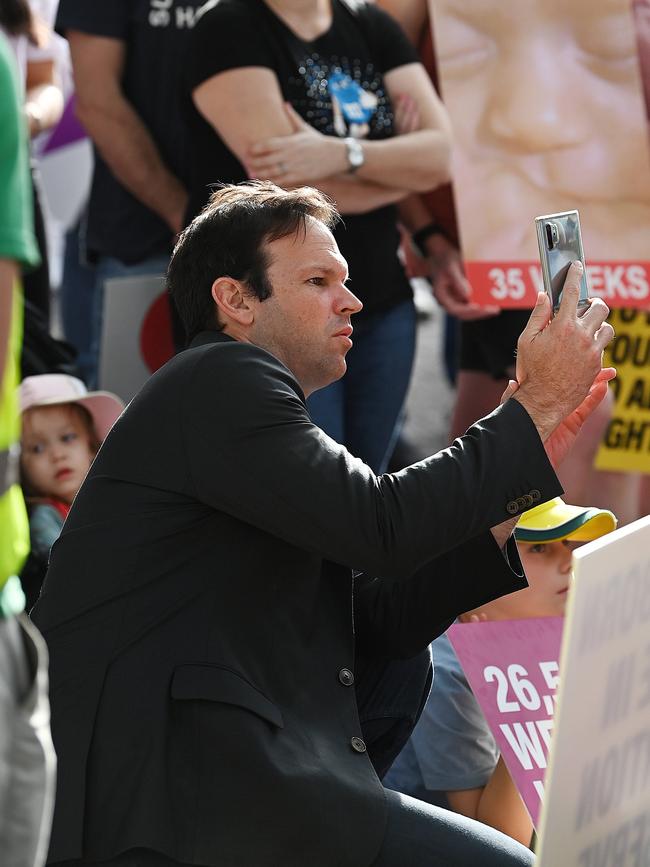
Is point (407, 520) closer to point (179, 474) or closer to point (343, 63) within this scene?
point (179, 474)

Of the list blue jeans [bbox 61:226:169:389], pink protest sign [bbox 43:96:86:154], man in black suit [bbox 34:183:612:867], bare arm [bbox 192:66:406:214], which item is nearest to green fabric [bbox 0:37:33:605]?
man in black suit [bbox 34:183:612:867]

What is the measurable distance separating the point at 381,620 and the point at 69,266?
2.67 m

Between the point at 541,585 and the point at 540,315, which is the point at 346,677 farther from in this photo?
the point at 541,585

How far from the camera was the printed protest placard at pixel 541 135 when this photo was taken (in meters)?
3.69

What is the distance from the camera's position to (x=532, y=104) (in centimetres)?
372

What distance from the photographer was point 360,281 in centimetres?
351

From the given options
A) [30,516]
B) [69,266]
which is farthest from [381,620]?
[69,266]

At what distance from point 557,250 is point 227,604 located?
717 mm

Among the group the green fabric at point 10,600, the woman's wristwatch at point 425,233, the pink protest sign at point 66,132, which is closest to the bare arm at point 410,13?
the woman's wristwatch at point 425,233

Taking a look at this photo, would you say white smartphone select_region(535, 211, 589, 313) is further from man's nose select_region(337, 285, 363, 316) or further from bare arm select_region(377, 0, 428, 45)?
bare arm select_region(377, 0, 428, 45)

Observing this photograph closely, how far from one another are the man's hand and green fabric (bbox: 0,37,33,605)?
80cm

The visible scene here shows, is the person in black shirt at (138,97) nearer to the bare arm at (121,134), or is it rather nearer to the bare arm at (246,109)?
the bare arm at (121,134)

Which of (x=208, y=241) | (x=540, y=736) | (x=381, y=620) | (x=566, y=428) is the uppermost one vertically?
(x=208, y=241)

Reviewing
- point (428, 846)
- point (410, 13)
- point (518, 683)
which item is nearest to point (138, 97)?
point (410, 13)
